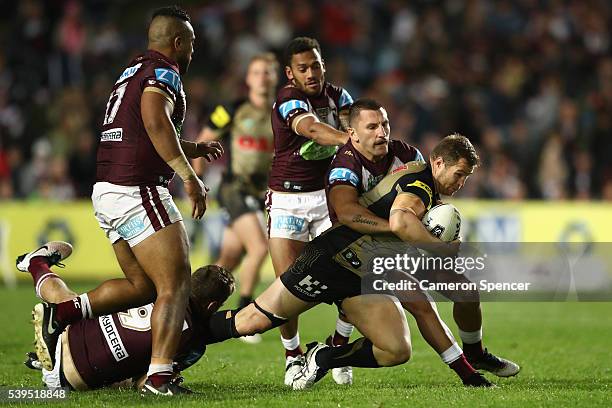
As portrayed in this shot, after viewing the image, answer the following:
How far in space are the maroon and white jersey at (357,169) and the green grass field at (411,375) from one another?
4.07ft

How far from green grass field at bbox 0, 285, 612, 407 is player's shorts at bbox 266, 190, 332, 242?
3.42 feet

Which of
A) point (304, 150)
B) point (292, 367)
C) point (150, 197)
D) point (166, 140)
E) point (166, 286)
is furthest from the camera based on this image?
point (304, 150)

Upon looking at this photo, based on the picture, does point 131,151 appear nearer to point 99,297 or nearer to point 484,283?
point 99,297

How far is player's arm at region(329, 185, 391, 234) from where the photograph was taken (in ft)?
22.5

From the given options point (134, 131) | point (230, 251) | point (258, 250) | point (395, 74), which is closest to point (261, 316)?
point (134, 131)

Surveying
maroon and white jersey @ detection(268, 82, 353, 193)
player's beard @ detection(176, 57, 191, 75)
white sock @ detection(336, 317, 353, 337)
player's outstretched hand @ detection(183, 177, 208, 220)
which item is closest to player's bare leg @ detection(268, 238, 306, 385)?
white sock @ detection(336, 317, 353, 337)

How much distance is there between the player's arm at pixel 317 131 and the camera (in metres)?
7.49

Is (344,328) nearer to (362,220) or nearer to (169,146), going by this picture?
(362,220)

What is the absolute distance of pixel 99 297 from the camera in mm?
6957

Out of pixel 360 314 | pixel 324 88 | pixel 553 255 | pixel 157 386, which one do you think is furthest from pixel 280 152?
pixel 553 255

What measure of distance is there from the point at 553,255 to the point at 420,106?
431cm

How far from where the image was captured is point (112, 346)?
6.77 metres

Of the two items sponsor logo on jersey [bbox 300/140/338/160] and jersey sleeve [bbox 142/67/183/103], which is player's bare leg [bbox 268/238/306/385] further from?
jersey sleeve [bbox 142/67/183/103]

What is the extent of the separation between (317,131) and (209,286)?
4.50ft
